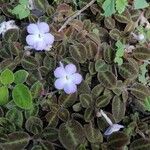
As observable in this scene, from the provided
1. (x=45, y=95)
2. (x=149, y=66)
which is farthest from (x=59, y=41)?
(x=149, y=66)

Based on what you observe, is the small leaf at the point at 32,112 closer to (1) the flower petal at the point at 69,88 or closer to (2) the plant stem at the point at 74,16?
(1) the flower petal at the point at 69,88

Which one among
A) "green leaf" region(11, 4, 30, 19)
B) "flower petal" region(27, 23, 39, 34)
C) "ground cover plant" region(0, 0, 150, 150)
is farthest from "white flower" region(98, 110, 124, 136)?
"green leaf" region(11, 4, 30, 19)

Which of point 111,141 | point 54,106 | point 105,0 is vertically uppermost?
point 105,0

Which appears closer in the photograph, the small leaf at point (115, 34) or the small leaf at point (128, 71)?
the small leaf at point (128, 71)

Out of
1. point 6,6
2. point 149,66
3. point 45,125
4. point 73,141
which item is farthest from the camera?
point 6,6

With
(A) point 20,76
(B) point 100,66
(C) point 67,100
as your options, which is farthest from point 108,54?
(A) point 20,76

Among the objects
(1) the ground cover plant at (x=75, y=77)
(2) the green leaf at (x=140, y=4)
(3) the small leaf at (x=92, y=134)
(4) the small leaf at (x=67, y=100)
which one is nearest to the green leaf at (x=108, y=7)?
(1) the ground cover plant at (x=75, y=77)

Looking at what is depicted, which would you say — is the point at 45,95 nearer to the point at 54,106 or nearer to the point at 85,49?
the point at 54,106
